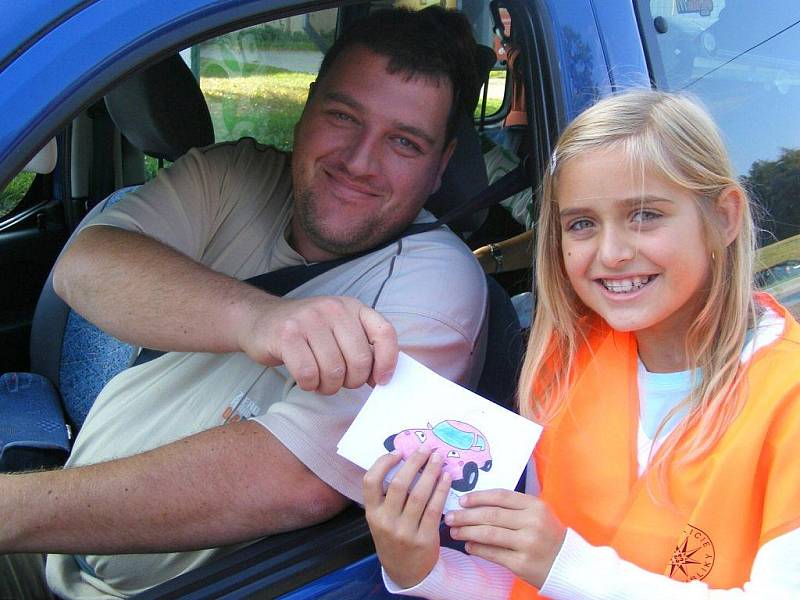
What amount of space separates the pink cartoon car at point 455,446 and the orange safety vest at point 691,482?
0.21 meters

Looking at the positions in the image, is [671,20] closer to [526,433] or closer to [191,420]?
[526,433]

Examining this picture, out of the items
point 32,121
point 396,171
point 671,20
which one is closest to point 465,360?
point 396,171

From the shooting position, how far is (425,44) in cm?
189

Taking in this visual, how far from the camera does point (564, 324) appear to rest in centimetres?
147

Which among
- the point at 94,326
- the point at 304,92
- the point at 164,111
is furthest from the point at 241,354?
the point at 304,92

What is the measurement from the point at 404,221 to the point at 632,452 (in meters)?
0.81

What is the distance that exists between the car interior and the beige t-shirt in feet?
0.30

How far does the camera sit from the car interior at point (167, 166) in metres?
1.32

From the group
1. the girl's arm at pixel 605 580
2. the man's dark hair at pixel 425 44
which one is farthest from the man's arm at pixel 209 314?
the man's dark hair at pixel 425 44

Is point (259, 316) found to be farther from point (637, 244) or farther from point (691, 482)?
point (691, 482)

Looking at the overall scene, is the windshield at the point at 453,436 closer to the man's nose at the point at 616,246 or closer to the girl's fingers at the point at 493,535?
the girl's fingers at the point at 493,535

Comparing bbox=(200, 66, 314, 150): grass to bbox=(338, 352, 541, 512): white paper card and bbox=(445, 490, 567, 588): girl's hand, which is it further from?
bbox=(445, 490, 567, 588): girl's hand

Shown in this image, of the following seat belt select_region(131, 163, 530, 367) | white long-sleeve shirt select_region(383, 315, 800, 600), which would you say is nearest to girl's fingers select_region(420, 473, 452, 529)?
white long-sleeve shirt select_region(383, 315, 800, 600)

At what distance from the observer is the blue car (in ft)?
3.34
